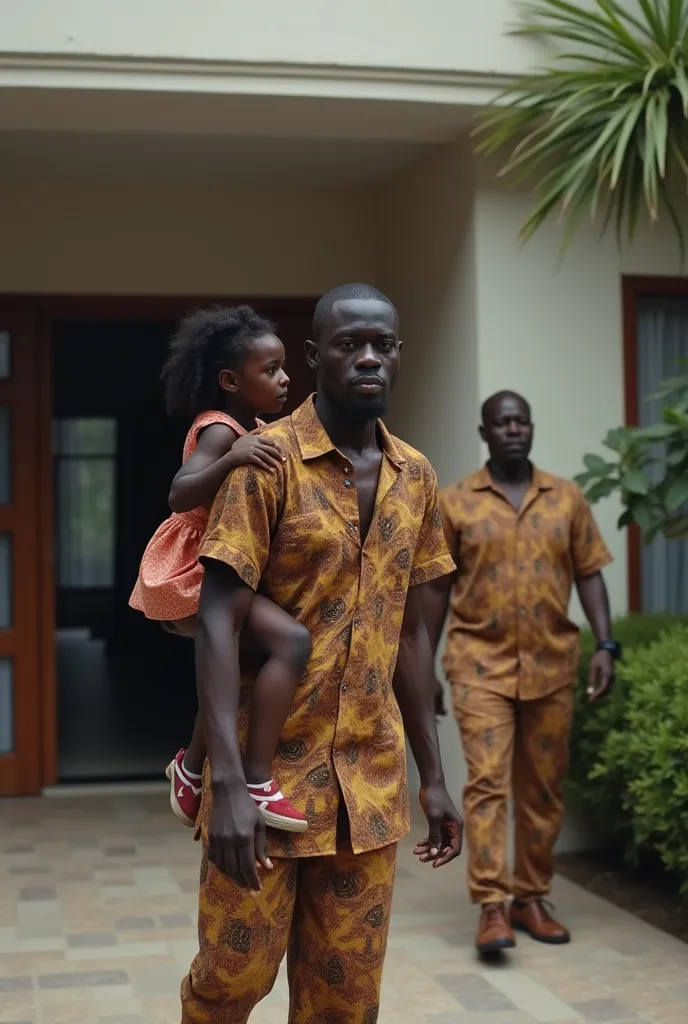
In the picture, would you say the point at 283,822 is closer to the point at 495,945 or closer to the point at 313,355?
the point at 313,355

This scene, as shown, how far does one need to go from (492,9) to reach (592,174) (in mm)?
847

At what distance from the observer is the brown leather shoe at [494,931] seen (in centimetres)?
484

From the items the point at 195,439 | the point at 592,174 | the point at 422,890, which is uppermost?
the point at 592,174

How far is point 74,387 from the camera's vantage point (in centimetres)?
1549

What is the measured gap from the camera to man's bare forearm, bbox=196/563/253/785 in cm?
260

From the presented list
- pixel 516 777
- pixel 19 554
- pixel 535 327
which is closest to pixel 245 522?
pixel 516 777

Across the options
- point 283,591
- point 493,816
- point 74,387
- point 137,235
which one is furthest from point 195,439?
point 74,387

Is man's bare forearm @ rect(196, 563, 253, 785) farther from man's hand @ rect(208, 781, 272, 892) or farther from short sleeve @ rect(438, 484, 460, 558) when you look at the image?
short sleeve @ rect(438, 484, 460, 558)

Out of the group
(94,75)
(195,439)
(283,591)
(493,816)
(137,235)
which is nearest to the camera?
(283,591)

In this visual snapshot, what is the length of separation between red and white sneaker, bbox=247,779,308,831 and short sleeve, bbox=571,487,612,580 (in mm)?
2806

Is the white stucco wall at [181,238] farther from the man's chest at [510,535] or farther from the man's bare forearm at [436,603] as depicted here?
the man's bare forearm at [436,603]

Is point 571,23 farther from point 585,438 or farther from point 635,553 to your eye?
point 635,553

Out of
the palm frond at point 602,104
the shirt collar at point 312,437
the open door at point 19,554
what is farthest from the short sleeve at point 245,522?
the open door at point 19,554

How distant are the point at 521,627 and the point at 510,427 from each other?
2.39 ft
